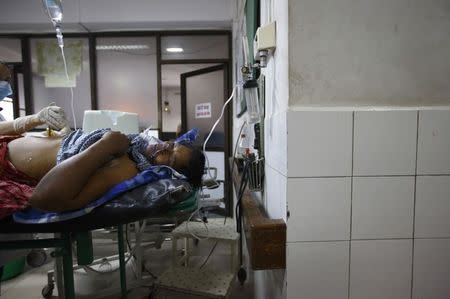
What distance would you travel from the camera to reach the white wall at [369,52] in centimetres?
79

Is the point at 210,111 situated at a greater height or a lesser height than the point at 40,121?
greater

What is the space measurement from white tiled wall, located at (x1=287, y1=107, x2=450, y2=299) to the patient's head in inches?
22.0

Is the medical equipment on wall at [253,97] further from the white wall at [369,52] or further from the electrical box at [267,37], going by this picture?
the white wall at [369,52]

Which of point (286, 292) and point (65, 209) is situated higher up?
point (65, 209)

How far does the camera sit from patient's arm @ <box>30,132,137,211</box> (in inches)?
31.4

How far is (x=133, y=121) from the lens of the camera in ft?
6.99

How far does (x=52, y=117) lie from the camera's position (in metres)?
1.37

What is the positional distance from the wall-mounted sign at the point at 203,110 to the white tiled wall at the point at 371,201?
290 cm

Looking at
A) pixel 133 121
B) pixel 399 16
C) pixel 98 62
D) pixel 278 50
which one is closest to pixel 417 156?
pixel 399 16

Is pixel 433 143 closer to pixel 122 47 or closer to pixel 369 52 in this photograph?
pixel 369 52

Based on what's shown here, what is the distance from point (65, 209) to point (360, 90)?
95 cm

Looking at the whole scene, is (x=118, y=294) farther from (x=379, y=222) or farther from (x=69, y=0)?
(x=69, y=0)

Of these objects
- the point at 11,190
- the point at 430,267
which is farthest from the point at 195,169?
the point at 430,267

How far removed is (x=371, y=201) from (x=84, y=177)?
2.96 feet
